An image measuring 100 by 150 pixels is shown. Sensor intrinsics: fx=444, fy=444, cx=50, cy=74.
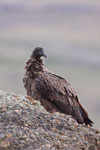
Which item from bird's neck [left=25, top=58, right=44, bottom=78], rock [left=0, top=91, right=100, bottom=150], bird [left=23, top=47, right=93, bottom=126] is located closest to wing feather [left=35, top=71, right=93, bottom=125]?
bird [left=23, top=47, right=93, bottom=126]

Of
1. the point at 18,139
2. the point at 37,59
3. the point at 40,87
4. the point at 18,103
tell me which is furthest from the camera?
the point at 37,59

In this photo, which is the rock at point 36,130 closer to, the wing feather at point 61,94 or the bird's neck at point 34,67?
the wing feather at point 61,94

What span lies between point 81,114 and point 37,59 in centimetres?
237

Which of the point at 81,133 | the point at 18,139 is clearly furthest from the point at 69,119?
the point at 18,139

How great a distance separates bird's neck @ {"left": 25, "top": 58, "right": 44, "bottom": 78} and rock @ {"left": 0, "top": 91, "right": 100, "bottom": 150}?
62.6 inches

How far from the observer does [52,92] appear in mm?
14227

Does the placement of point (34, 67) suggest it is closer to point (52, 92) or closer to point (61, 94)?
point (52, 92)

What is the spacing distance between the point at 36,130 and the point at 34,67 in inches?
153

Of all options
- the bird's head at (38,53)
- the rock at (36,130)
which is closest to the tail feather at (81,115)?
the rock at (36,130)

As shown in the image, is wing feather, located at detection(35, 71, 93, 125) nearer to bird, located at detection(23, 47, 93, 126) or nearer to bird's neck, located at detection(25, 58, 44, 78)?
bird, located at detection(23, 47, 93, 126)

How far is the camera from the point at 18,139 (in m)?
10.4

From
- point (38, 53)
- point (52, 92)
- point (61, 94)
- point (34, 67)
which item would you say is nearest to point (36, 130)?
point (52, 92)

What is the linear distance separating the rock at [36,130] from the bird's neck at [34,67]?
5.21 ft

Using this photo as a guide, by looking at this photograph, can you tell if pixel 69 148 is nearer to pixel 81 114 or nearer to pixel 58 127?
pixel 58 127
